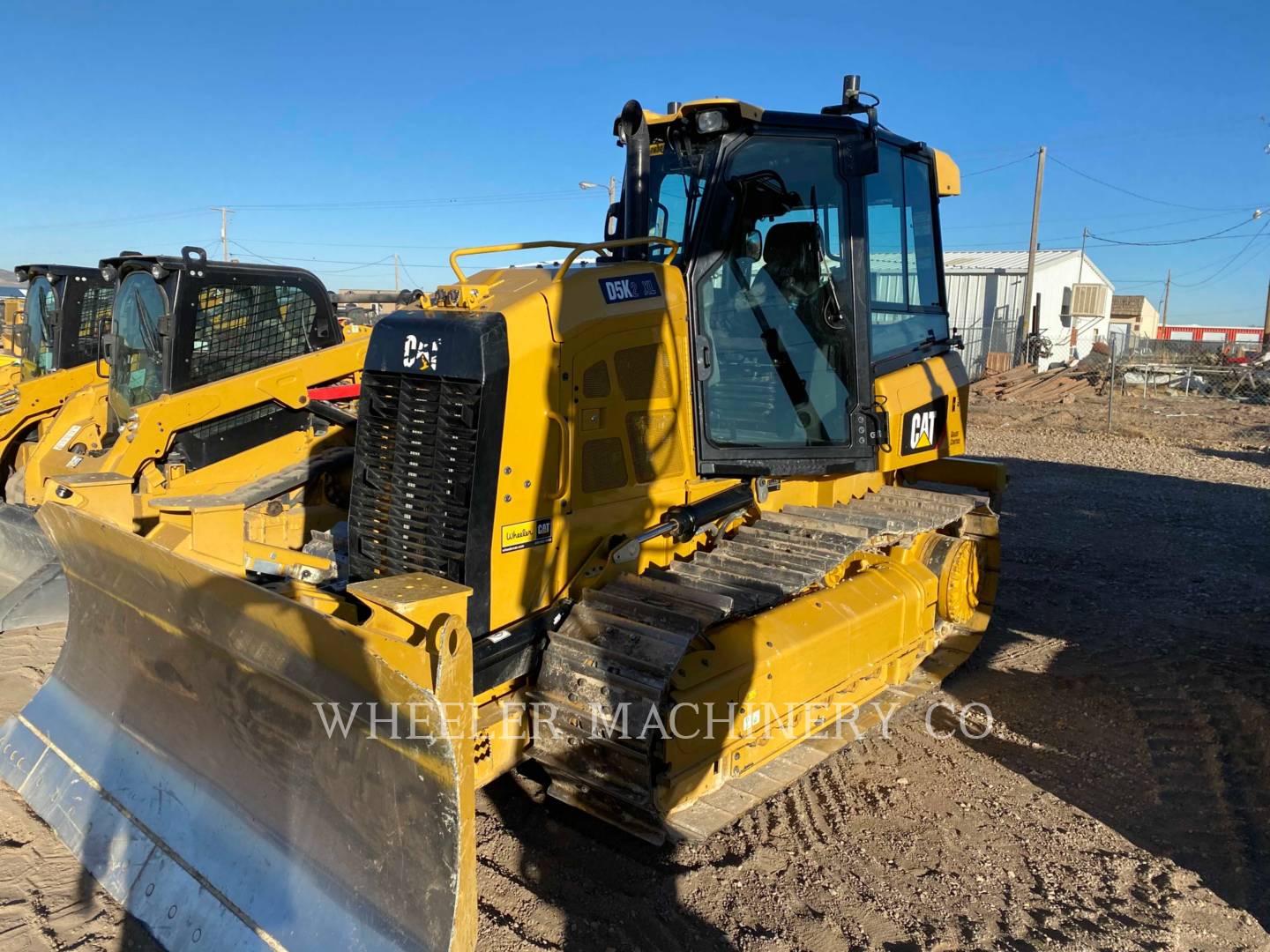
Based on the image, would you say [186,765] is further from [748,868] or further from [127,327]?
[127,327]

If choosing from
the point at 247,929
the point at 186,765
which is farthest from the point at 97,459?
the point at 247,929

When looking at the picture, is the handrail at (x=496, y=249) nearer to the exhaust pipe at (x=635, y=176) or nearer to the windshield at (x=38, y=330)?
the exhaust pipe at (x=635, y=176)

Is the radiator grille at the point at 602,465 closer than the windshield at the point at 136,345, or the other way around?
the radiator grille at the point at 602,465

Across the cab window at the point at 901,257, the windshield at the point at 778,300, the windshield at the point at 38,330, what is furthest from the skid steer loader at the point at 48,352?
the cab window at the point at 901,257

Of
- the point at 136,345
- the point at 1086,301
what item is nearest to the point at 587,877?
the point at 136,345

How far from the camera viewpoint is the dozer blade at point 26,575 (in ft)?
20.7

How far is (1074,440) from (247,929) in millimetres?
15207

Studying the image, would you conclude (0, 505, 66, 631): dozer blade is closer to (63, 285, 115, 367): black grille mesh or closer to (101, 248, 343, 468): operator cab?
(101, 248, 343, 468): operator cab

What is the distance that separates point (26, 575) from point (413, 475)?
17.4 ft

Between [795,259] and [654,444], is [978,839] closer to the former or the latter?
[654,444]

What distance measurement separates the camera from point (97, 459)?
665 cm

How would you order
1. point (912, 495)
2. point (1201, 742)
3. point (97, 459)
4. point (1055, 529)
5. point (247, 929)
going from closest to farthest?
point (247, 929) < point (1201, 742) < point (912, 495) < point (97, 459) < point (1055, 529)

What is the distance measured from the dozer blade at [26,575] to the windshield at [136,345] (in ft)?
3.57

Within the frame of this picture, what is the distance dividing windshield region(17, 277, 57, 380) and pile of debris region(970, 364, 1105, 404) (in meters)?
18.4
